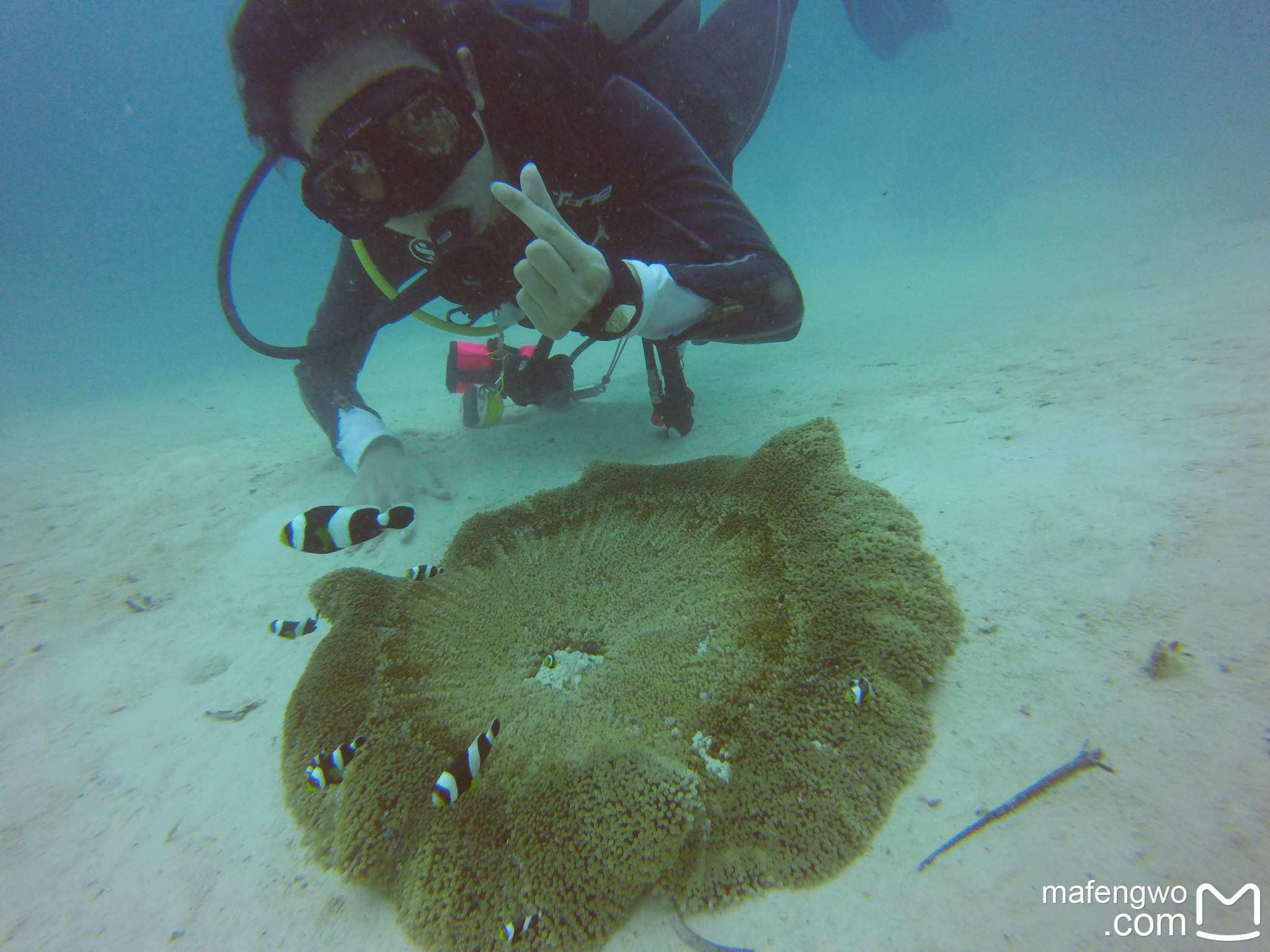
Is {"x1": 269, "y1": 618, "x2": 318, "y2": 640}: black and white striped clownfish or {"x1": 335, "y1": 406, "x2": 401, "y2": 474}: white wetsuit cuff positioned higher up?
{"x1": 335, "y1": 406, "x2": 401, "y2": 474}: white wetsuit cuff

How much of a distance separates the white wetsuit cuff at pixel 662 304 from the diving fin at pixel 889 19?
51.6 ft

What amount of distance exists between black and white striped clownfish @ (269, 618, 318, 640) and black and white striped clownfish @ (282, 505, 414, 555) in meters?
0.32

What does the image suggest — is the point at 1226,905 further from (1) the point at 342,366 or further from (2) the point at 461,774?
(1) the point at 342,366

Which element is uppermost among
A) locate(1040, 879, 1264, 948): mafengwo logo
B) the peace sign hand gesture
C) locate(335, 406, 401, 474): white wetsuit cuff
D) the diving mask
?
the diving mask

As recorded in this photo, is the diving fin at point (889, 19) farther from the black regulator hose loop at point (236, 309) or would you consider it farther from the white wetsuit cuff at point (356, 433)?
the white wetsuit cuff at point (356, 433)

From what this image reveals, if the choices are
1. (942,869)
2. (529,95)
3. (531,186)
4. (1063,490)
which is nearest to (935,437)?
(1063,490)

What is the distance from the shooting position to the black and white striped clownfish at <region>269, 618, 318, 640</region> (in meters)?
2.19

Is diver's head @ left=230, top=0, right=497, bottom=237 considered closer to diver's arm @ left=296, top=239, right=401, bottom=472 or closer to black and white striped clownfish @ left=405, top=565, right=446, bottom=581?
diver's arm @ left=296, top=239, right=401, bottom=472

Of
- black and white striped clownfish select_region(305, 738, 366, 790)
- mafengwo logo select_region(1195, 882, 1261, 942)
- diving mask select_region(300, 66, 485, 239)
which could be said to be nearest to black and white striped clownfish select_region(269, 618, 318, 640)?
black and white striped clownfish select_region(305, 738, 366, 790)

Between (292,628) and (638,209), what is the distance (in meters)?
2.72

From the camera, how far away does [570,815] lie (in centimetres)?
132

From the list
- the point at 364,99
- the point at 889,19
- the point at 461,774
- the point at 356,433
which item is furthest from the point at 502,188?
the point at 889,19

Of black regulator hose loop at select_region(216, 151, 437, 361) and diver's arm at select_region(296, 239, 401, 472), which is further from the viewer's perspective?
diver's arm at select_region(296, 239, 401, 472)

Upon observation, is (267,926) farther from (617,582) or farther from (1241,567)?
(1241,567)
